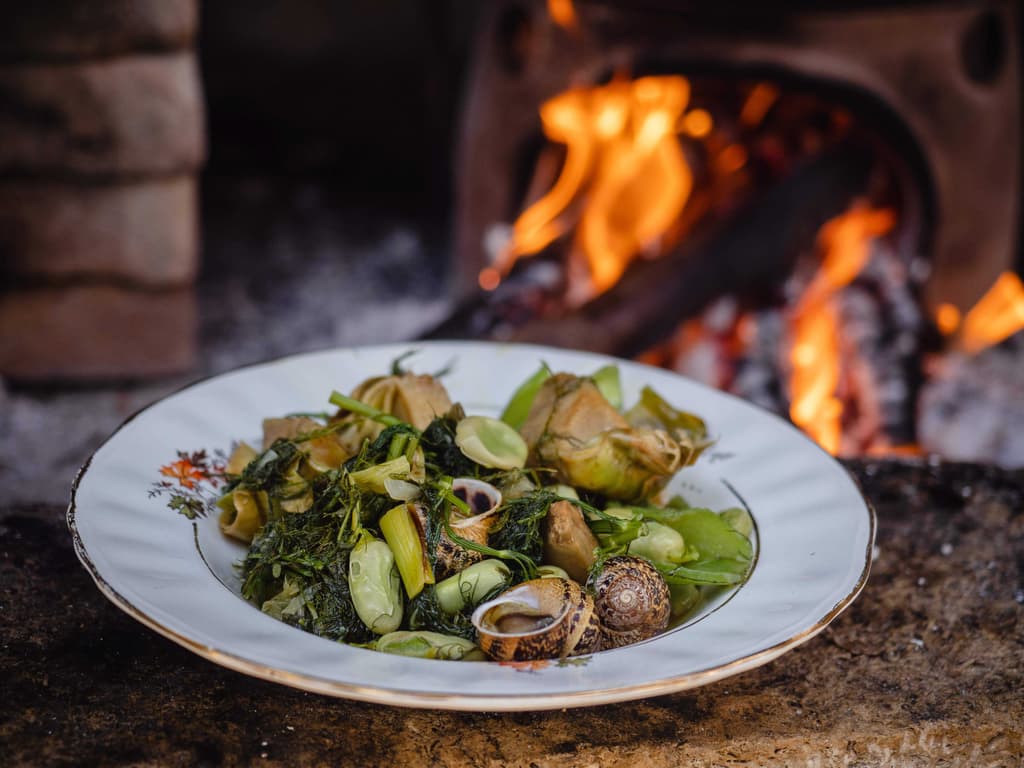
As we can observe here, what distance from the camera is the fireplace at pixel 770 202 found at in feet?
8.64

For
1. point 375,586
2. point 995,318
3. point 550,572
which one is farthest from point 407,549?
point 995,318

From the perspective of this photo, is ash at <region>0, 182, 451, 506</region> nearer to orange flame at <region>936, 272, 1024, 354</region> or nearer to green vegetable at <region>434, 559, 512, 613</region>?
green vegetable at <region>434, 559, 512, 613</region>

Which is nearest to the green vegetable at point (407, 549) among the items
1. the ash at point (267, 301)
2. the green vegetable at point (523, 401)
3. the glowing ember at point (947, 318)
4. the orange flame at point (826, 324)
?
the green vegetable at point (523, 401)

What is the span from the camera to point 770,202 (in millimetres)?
2900

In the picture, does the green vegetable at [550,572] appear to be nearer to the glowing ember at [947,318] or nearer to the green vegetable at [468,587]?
the green vegetable at [468,587]

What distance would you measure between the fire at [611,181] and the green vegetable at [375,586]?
183 centimetres

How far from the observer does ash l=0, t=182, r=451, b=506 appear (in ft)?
8.76

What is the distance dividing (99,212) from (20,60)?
41cm

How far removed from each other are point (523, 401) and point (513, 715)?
1.58 feet

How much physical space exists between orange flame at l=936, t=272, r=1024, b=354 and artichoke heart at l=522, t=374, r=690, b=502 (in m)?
2.11

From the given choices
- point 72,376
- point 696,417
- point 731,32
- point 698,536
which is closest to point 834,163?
point 731,32

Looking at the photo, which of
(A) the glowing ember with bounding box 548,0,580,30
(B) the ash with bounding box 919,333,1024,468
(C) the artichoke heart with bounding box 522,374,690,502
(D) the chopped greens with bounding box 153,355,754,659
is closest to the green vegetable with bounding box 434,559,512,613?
(D) the chopped greens with bounding box 153,355,754,659

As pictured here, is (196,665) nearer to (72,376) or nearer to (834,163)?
(72,376)

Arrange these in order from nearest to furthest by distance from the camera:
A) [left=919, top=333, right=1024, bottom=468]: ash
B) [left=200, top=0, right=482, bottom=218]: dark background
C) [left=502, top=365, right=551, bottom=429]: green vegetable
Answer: [left=502, top=365, right=551, bottom=429]: green vegetable → [left=919, top=333, right=1024, bottom=468]: ash → [left=200, top=0, right=482, bottom=218]: dark background
